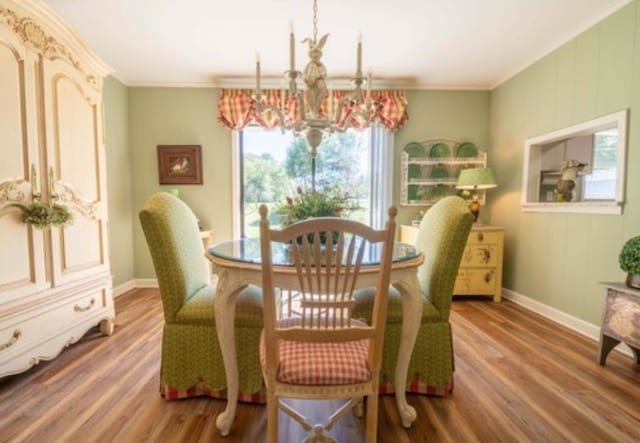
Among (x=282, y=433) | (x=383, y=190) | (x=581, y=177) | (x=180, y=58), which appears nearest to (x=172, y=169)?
(x=180, y=58)

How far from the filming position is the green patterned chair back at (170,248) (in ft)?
4.71

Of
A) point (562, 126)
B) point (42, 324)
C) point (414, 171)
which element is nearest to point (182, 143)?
point (42, 324)

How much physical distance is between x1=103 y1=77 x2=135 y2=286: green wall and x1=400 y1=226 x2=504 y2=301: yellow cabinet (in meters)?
3.68

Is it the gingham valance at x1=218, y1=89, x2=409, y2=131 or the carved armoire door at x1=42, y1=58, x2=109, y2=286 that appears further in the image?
the gingham valance at x1=218, y1=89, x2=409, y2=131

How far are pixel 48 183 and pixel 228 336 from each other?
60.2 inches

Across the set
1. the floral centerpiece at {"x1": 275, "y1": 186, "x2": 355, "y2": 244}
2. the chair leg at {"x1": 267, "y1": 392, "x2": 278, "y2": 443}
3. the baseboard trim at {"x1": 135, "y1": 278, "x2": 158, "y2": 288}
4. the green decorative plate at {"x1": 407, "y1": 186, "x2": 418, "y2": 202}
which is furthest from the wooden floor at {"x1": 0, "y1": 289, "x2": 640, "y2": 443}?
the green decorative plate at {"x1": 407, "y1": 186, "x2": 418, "y2": 202}

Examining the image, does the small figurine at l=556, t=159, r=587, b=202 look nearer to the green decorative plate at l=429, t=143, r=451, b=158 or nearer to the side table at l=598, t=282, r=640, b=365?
the side table at l=598, t=282, r=640, b=365

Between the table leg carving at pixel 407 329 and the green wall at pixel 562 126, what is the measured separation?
6.01ft

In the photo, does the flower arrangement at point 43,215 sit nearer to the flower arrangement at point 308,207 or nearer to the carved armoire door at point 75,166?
the carved armoire door at point 75,166

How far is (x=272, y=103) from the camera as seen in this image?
3.52m

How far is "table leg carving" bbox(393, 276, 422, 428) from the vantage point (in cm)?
139

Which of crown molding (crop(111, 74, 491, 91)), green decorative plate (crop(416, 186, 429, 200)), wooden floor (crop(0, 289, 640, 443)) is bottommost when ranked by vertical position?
wooden floor (crop(0, 289, 640, 443))

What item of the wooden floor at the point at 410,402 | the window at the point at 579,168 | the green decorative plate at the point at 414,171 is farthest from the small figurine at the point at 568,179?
the green decorative plate at the point at 414,171

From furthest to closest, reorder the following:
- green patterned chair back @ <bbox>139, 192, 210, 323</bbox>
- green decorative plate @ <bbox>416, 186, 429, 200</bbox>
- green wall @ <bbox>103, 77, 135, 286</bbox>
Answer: green decorative plate @ <bbox>416, 186, 429, 200</bbox>, green wall @ <bbox>103, 77, 135, 286</bbox>, green patterned chair back @ <bbox>139, 192, 210, 323</bbox>
